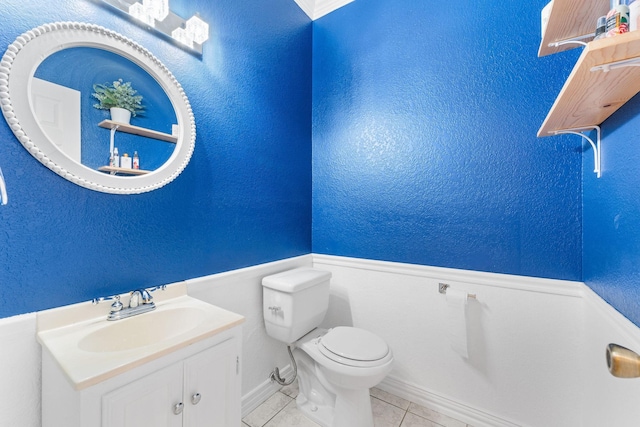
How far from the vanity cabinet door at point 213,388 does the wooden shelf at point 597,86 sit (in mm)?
1323

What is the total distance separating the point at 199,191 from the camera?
1.33 metres

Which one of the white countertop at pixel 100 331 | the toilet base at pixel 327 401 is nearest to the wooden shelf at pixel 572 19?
the white countertop at pixel 100 331

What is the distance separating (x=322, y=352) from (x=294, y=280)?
1.34 feet

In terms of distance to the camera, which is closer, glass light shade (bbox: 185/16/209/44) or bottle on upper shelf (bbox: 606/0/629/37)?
bottle on upper shelf (bbox: 606/0/629/37)

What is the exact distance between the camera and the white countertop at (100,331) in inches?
26.8

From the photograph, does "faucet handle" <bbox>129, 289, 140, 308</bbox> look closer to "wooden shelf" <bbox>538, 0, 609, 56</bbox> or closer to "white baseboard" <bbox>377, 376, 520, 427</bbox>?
"white baseboard" <bbox>377, 376, 520, 427</bbox>

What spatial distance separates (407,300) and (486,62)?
4.74 ft

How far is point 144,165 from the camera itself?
1133mm

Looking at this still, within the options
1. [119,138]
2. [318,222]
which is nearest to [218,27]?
[119,138]

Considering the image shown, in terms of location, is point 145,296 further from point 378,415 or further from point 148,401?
point 378,415

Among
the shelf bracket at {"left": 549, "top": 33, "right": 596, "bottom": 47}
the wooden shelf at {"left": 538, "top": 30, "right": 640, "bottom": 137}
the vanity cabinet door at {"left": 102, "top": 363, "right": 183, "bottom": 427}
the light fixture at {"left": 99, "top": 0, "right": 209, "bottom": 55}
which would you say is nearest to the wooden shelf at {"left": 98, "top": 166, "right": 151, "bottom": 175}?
the light fixture at {"left": 99, "top": 0, "right": 209, "bottom": 55}

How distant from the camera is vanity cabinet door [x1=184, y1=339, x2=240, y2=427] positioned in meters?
0.85

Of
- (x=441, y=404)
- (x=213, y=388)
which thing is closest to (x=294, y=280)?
(x=213, y=388)

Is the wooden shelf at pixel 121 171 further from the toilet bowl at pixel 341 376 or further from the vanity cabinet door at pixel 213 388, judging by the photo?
the toilet bowl at pixel 341 376
